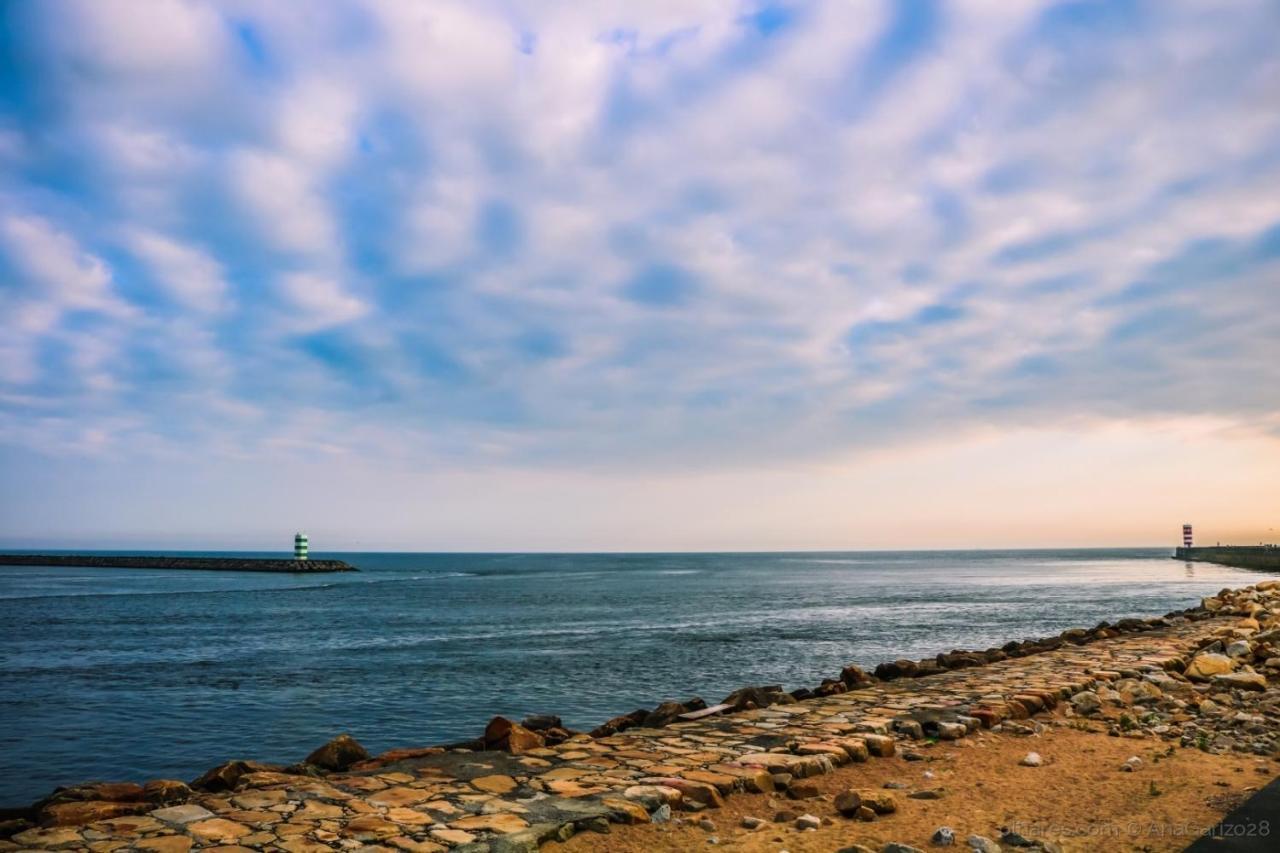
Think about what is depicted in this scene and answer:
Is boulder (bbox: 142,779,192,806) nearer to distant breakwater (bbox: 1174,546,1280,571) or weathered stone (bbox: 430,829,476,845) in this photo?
weathered stone (bbox: 430,829,476,845)

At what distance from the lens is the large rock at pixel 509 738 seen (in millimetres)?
8484

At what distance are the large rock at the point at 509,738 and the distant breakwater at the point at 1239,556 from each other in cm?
9102

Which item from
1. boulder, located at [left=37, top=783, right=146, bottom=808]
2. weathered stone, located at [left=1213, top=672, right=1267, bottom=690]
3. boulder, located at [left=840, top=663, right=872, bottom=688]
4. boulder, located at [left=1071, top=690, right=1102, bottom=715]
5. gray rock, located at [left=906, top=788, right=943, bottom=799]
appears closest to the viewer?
boulder, located at [left=37, top=783, right=146, bottom=808]

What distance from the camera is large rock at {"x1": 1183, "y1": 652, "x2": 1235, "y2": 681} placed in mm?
11867

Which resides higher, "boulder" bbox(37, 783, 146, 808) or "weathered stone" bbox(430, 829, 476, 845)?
"weathered stone" bbox(430, 829, 476, 845)

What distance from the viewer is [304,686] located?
1866 cm

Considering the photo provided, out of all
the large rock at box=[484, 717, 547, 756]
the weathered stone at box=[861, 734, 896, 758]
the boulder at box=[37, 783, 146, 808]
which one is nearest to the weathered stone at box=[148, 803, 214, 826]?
the boulder at box=[37, 783, 146, 808]

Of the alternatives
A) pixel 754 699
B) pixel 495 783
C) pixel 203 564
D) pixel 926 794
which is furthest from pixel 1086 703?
pixel 203 564

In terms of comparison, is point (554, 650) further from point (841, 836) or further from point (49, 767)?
point (841, 836)

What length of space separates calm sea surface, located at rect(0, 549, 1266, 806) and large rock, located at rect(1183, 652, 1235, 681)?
7.94 m

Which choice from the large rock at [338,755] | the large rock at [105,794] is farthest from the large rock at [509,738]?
the large rock at [105,794]

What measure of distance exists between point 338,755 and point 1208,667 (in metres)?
12.3

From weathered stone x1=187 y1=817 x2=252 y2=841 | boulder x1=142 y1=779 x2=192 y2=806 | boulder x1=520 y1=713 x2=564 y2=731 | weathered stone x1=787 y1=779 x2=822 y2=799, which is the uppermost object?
weathered stone x1=187 y1=817 x2=252 y2=841

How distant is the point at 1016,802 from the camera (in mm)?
6766
